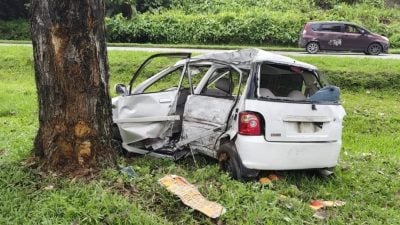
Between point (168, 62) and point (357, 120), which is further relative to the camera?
point (168, 62)

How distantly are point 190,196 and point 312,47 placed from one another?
724 inches

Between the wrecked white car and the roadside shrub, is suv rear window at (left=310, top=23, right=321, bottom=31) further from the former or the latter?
the roadside shrub

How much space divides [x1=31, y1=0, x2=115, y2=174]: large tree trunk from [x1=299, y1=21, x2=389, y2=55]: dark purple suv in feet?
59.2

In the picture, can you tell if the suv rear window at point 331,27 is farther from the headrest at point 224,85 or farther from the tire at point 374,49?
the headrest at point 224,85

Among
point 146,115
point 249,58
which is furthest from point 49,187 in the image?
point 249,58

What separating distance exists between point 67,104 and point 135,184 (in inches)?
38.1

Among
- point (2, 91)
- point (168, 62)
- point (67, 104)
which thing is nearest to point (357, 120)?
point (168, 62)

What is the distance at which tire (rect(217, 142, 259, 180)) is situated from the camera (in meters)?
5.30

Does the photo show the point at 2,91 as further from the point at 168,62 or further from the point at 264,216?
the point at 264,216

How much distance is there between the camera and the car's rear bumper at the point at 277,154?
5211 millimetres

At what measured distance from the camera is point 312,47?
71.7ft

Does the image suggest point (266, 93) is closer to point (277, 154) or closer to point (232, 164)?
point (277, 154)

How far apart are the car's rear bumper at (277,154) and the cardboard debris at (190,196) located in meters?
A: 0.80

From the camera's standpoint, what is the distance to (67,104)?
181 inches
